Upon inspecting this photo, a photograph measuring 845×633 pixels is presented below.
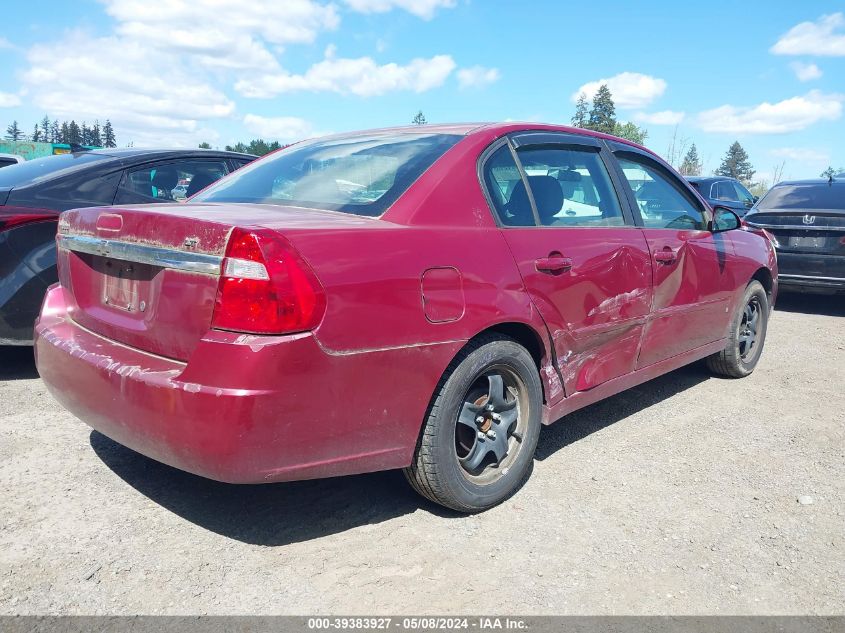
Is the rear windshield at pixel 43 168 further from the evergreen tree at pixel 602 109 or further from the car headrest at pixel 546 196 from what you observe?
the evergreen tree at pixel 602 109

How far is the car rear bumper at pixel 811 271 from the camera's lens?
7.77 m

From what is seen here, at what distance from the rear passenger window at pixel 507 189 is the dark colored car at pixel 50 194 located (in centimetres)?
283

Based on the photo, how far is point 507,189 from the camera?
3.16 m

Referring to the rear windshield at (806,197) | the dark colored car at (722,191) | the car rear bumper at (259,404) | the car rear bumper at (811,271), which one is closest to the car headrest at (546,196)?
the car rear bumper at (259,404)

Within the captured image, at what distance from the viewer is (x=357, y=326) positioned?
237 centimetres

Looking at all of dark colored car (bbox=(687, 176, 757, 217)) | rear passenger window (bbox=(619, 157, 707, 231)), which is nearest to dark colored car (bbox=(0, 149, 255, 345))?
rear passenger window (bbox=(619, 157, 707, 231))

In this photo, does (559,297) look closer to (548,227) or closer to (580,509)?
(548,227)

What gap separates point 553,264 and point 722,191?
36.2ft

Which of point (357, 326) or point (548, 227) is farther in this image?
point (548, 227)

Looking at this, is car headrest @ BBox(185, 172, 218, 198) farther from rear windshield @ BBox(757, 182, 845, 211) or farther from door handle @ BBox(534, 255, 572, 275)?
rear windshield @ BBox(757, 182, 845, 211)

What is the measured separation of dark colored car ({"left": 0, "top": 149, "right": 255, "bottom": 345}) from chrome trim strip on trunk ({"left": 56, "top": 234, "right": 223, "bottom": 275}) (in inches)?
60.2

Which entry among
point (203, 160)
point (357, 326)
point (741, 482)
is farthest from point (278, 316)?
point (203, 160)

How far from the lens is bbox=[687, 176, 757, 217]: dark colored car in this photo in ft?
39.3

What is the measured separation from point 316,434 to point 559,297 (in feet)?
4.47
